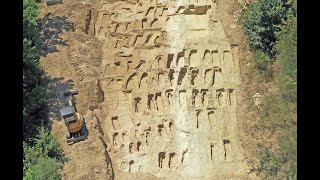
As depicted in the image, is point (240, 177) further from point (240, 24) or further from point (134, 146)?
point (240, 24)

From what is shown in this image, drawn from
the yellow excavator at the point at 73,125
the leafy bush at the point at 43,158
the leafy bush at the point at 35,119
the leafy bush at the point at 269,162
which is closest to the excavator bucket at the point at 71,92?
the leafy bush at the point at 35,119

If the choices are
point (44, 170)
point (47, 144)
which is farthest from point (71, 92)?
point (44, 170)

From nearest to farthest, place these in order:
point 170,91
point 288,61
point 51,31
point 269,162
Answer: point 269,162
point 288,61
point 170,91
point 51,31

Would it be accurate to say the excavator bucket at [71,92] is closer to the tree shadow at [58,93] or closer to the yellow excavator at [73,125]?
the tree shadow at [58,93]

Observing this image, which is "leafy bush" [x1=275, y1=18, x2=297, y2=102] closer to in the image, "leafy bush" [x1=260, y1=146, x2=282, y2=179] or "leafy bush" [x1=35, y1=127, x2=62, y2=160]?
"leafy bush" [x1=260, y1=146, x2=282, y2=179]

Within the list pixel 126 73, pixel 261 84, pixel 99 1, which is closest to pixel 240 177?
pixel 261 84

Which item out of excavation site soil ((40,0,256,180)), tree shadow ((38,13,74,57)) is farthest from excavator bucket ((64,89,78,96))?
tree shadow ((38,13,74,57))

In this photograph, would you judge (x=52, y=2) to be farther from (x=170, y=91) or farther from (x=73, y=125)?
(x=73, y=125)
